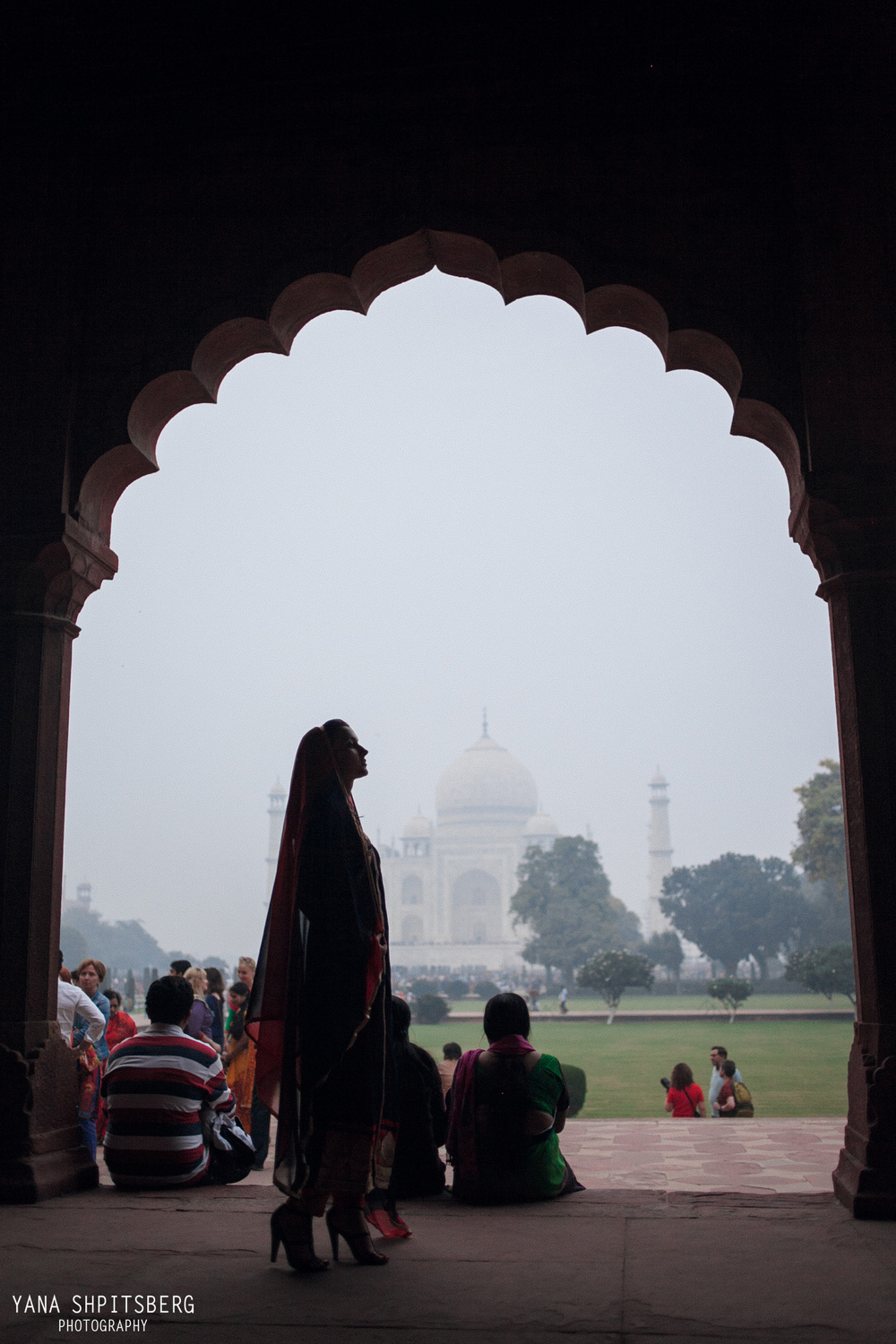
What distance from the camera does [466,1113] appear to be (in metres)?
3.27

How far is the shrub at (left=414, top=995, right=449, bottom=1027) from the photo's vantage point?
2248cm

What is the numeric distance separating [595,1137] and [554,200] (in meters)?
5.08

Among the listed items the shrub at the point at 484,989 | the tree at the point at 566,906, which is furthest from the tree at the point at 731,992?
the tree at the point at 566,906

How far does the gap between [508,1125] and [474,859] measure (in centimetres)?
6139

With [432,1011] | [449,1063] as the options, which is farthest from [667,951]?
[449,1063]

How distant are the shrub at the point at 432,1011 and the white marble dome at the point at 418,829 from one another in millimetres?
44096

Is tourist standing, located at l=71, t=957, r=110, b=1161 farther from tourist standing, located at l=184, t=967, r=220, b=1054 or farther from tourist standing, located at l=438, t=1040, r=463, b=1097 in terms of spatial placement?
tourist standing, located at l=438, t=1040, r=463, b=1097

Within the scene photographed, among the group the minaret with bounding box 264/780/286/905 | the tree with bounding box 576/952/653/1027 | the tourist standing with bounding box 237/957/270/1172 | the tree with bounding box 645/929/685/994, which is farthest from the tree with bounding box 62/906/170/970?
the tourist standing with bounding box 237/957/270/1172

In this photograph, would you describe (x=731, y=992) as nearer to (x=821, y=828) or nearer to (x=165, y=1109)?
(x=821, y=828)

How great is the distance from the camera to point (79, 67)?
3855 millimetres

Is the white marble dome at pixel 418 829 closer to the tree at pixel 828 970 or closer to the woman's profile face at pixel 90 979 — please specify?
the tree at pixel 828 970

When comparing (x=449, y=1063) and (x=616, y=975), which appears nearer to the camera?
(x=449, y=1063)

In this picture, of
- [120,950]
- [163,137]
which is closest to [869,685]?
[163,137]

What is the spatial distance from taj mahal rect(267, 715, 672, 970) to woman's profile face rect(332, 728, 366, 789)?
59.5 m
